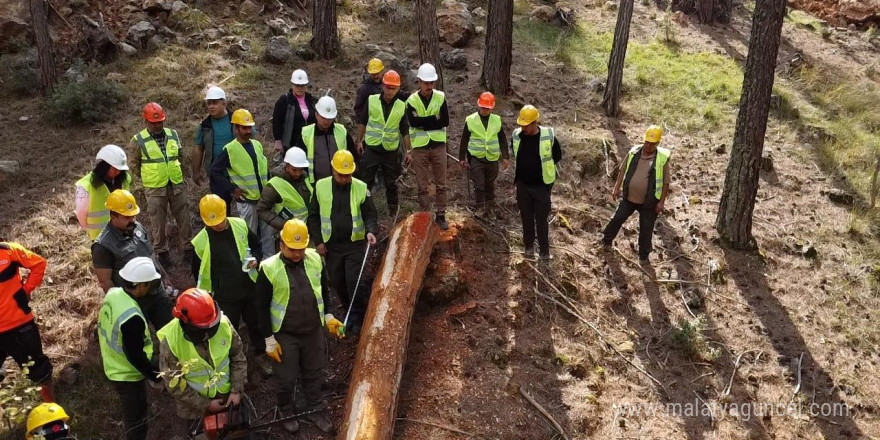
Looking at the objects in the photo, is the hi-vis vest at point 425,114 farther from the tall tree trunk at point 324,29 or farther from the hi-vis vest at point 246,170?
the tall tree trunk at point 324,29

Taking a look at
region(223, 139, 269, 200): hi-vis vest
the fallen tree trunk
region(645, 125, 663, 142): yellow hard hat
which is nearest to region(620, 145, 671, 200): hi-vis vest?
region(645, 125, 663, 142): yellow hard hat

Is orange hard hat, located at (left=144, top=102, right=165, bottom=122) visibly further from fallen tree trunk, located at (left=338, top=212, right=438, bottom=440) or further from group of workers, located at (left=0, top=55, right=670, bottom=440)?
fallen tree trunk, located at (left=338, top=212, right=438, bottom=440)

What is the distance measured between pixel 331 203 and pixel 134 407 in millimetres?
2263

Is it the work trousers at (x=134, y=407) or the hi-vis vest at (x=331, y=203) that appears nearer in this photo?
the work trousers at (x=134, y=407)

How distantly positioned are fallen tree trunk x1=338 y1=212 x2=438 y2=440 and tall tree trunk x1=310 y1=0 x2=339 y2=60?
6169 mm

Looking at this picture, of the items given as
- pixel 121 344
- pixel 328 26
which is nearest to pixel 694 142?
pixel 328 26

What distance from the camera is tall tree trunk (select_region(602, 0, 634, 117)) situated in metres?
10.3

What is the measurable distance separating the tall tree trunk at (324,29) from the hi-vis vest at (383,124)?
4.81 meters

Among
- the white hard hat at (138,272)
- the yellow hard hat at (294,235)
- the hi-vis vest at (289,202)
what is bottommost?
the hi-vis vest at (289,202)

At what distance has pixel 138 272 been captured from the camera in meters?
4.11

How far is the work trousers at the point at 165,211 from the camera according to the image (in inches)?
242

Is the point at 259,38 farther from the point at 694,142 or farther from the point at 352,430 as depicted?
the point at 352,430

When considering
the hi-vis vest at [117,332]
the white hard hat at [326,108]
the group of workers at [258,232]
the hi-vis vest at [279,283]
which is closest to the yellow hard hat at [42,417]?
the group of workers at [258,232]

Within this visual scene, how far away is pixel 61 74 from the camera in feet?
33.0
